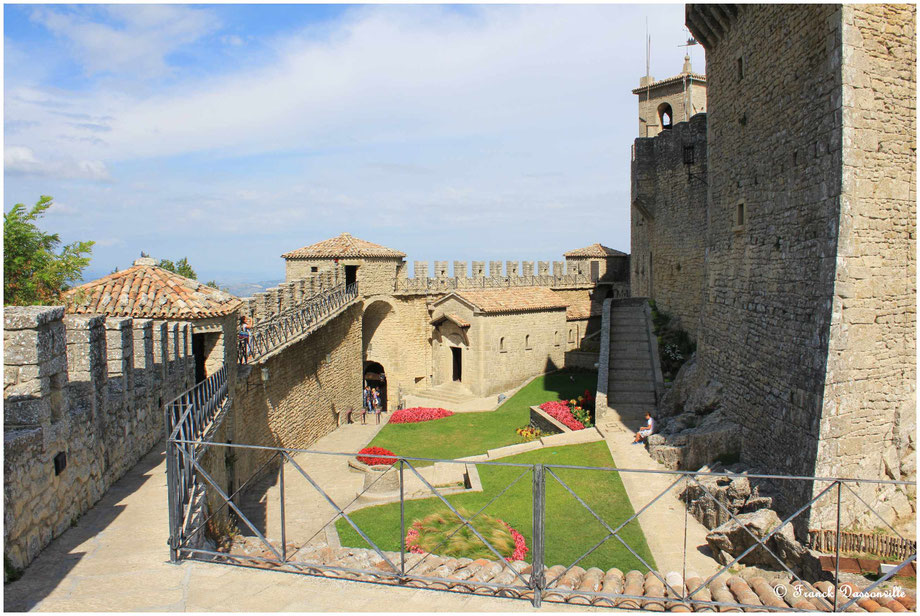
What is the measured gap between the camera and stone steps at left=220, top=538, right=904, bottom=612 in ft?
17.9

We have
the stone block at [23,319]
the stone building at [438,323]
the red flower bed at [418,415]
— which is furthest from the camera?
the stone building at [438,323]

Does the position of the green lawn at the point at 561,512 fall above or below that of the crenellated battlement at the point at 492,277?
below

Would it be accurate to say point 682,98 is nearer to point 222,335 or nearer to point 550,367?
point 550,367

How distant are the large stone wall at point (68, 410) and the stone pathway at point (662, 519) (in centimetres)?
653

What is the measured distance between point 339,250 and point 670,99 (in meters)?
18.6

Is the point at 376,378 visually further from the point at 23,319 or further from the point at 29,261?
the point at 23,319

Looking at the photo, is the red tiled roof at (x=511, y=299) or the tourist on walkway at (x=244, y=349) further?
the red tiled roof at (x=511, y=299)

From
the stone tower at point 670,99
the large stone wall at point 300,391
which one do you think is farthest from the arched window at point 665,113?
the large stone wall at point 300,391

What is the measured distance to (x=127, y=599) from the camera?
4922 millimetres

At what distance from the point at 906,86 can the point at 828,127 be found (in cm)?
121

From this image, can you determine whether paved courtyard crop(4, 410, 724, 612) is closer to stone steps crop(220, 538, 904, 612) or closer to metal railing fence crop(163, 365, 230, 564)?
stone steps crop(220, 538, 904, 612)

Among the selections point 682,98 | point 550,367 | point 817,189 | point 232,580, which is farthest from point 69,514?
point 682,98

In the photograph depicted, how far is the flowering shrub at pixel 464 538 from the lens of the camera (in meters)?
9.55

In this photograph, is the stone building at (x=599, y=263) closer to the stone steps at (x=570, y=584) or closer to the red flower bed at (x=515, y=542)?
the red flower bed at (x=515, y=542)
